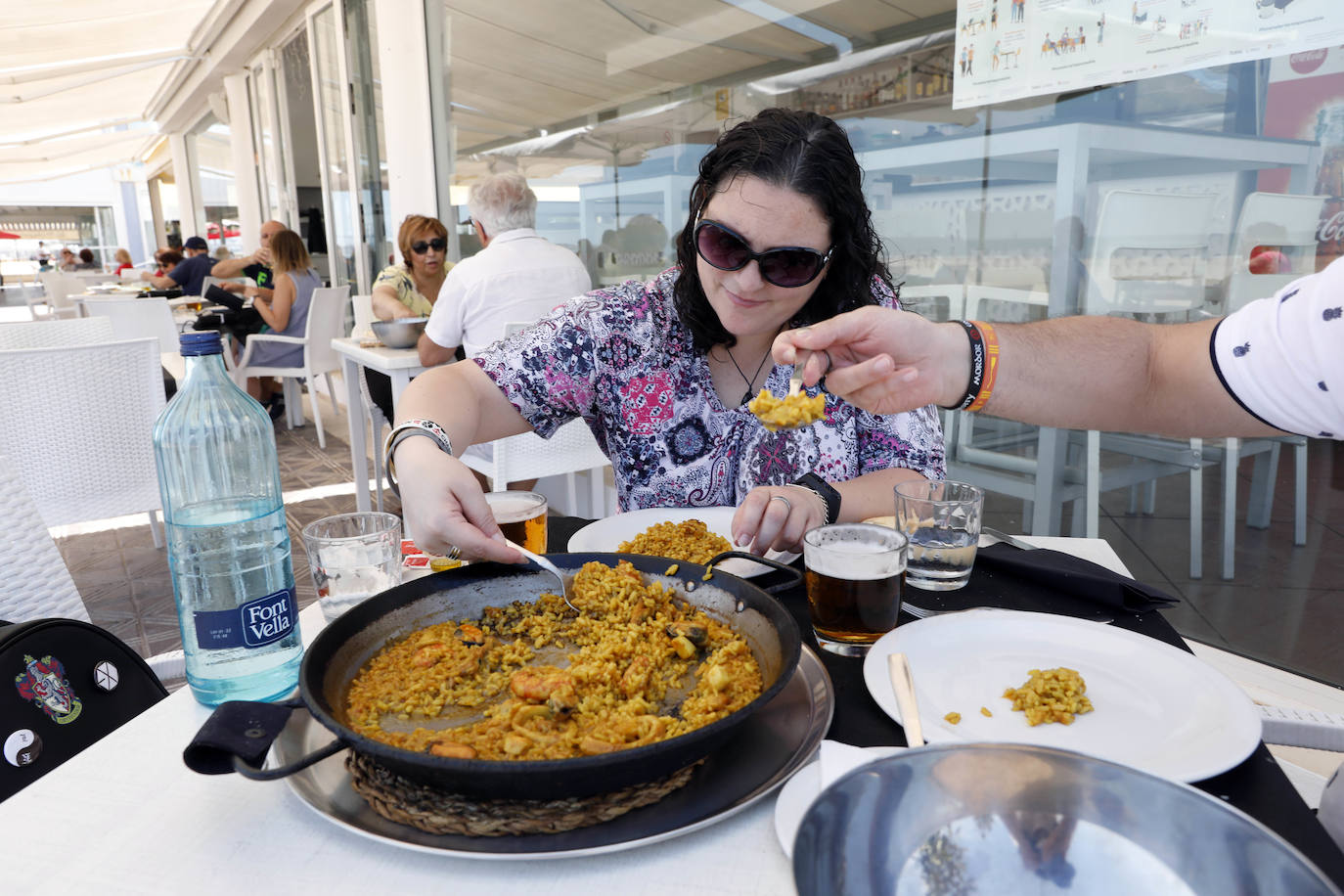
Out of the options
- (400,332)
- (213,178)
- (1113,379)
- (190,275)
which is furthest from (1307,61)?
(213,178)

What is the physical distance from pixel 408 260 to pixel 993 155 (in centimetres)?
348

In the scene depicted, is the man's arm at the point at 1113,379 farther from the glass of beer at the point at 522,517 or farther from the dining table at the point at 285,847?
the glass of beer at the point at 522,517

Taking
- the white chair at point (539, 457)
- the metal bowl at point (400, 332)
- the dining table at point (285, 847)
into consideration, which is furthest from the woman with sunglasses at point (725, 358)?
the metal bowl at point (400, 332)

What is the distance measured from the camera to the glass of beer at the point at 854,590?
92cm

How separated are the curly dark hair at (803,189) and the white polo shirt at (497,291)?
1971 mm

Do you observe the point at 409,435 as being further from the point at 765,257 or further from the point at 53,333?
the point at 53,333

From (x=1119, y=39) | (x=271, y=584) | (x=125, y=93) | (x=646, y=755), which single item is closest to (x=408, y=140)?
(x=1119, y=39)

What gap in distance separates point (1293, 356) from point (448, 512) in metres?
1.06

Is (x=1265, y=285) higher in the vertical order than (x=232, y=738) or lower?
higher

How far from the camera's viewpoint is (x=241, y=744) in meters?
0.62

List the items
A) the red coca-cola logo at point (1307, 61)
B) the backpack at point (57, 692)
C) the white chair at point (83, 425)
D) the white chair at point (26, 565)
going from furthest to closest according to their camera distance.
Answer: the white chair at point (83, 425), the red coca-cola logo at point (1307, 61), the white chair at point (26, 565), the backpack at point (57, 692)

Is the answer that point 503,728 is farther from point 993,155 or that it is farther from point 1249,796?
point 993,155

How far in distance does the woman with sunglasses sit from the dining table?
0.80 metres

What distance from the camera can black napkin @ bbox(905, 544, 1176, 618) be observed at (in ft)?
3.42
